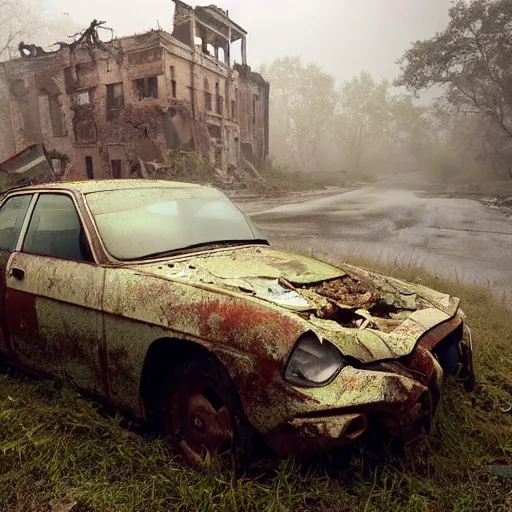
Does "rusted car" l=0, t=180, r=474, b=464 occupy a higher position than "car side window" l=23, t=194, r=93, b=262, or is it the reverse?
"car side window" l=23, t=194, r=93, b=262

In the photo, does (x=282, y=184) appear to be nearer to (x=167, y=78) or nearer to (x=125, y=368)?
(x=167, y=78)

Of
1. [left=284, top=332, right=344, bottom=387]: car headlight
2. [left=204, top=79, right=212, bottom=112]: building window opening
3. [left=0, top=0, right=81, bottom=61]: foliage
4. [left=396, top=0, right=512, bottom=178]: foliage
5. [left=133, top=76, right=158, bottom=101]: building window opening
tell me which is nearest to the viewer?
[left=284, top=332, right=344, bottom=387]: car headlight

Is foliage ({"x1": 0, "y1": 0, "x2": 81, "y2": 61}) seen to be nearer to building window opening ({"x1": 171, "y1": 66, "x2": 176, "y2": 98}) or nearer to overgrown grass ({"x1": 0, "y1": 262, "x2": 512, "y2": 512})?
building window opening ({"x1": 171, "y1": 66, "x2": 176, "y2": 98})

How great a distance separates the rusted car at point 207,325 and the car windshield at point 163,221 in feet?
0.04

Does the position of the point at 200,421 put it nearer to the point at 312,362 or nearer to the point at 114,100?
the point at 312,362

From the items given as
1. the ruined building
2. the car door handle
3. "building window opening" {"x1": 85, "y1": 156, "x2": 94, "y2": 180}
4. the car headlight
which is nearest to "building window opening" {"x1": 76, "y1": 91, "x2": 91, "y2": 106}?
the ruined building

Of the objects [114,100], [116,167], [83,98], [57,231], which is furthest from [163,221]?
[83,98]

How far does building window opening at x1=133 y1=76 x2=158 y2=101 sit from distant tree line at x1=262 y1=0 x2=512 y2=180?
46.0ft

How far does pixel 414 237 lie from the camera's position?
10312 mm

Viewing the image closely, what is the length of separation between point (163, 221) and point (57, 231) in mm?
715

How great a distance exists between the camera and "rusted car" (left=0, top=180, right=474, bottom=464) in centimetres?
176

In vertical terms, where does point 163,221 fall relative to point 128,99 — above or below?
below

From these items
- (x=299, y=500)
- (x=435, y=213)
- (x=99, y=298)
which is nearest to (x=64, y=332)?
(x=99, y=298)

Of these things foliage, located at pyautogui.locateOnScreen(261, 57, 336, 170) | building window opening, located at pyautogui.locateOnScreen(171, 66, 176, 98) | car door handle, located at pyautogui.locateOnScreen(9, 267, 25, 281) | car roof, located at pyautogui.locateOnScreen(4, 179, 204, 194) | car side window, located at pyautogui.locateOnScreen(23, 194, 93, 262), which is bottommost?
car door handle, located at pyautogui.locateOnScreen(9, 267, 25, 281)
